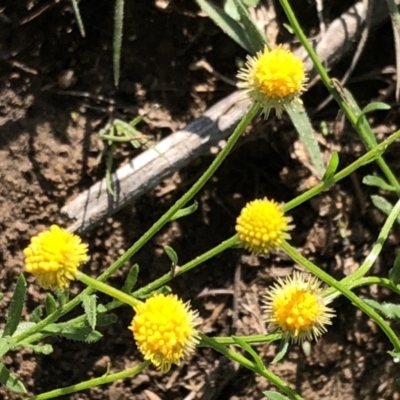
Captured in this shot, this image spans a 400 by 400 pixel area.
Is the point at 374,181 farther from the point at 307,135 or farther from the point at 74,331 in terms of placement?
the point at 74,331

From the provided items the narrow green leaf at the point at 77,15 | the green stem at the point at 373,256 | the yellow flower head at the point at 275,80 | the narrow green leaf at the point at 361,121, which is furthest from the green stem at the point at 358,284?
the narrow green leaf at the point at 77,15

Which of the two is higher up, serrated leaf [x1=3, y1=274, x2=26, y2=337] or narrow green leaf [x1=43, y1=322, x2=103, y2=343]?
serrated leaf [x1=3, y1=274, x2=26, y2=337]

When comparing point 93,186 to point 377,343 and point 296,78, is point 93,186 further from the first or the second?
point 377,343

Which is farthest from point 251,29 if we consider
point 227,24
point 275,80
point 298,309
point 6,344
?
point 6,344

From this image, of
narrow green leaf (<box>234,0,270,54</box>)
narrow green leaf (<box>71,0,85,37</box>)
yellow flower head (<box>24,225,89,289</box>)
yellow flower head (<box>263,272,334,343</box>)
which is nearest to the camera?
yellow flower head (<box>24,225,89,289</box>)

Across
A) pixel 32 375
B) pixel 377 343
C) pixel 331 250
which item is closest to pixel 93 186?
pixel 32 375

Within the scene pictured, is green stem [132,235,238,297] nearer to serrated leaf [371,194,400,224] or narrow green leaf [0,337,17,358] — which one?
narrow green leaf [0,337,17,358]

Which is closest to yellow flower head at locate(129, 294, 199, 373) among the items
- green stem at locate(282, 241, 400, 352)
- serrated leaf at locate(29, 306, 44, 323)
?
green stem at locate(282, 241, 400, 352)
